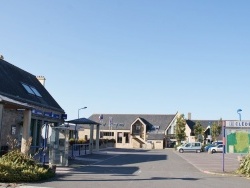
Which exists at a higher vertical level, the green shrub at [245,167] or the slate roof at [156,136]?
the green shrub at [245,167]

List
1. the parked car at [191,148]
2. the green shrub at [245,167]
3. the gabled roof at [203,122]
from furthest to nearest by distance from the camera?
the gabled roof at [203,122]
the parked car at [191,148]
the green shrub at [245,167]

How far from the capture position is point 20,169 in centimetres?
1461

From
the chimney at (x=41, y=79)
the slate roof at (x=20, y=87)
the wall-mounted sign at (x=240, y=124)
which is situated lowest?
the wall-mounted sign at (x=240, y=124)

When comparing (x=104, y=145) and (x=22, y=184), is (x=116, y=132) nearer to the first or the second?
(x=104, y=145)

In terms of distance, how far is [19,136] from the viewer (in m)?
28.0

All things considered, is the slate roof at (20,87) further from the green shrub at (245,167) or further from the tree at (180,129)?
the tree at (180,129)

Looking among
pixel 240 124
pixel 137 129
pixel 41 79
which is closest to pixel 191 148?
pixel 41 79

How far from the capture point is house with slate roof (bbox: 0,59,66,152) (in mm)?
25562

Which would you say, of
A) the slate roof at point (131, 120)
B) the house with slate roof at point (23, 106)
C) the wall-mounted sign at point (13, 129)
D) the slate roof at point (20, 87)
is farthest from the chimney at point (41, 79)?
the slate roof at point (131, 120)

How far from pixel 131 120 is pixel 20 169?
70.7m

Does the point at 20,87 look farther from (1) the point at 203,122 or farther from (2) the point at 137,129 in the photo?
(1) the point at 203,122

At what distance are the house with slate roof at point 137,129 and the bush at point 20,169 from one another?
6102 centimetres

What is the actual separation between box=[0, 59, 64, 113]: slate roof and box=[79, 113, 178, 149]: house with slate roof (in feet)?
125

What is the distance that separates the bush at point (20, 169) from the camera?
45.8 ft
